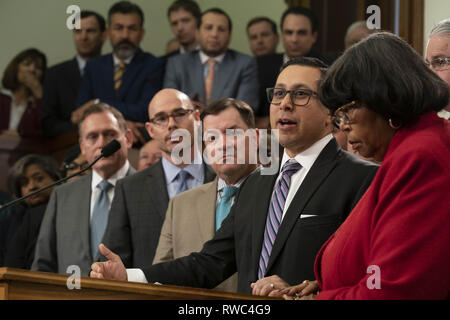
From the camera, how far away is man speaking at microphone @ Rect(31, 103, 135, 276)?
3.54m

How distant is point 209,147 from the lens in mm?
3072

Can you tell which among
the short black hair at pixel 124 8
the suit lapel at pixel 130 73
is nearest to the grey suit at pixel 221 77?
the suit lapel at pixel 130 73

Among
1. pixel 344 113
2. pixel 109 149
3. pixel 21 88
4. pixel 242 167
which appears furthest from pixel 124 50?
pixel 344 113

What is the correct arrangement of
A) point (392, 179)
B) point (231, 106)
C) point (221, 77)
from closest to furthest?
point (392, 179) → point (231, 106) → point (221, 77)

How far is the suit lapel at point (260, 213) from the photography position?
2.27 m

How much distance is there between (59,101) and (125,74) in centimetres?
72

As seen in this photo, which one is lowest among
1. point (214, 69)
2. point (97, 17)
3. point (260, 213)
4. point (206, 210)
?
point (206, 210)

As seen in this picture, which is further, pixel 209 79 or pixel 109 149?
pixel 209 79

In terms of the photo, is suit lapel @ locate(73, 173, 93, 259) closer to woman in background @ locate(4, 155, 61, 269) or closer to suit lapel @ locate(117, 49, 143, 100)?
woman in background @ locate(4, 155, 61, 269)

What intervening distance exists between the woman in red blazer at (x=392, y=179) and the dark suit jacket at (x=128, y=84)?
3.41 meters

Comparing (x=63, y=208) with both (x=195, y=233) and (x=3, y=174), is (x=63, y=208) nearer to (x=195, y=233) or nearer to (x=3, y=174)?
(x=195, y=233)

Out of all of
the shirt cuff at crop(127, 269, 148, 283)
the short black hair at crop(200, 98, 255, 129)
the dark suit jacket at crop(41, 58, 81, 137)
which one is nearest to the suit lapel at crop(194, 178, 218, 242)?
the short black hair at crop(200, 98, 255, 129)

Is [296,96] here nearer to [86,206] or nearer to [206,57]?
[86,206]

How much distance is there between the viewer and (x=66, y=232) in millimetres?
3578
